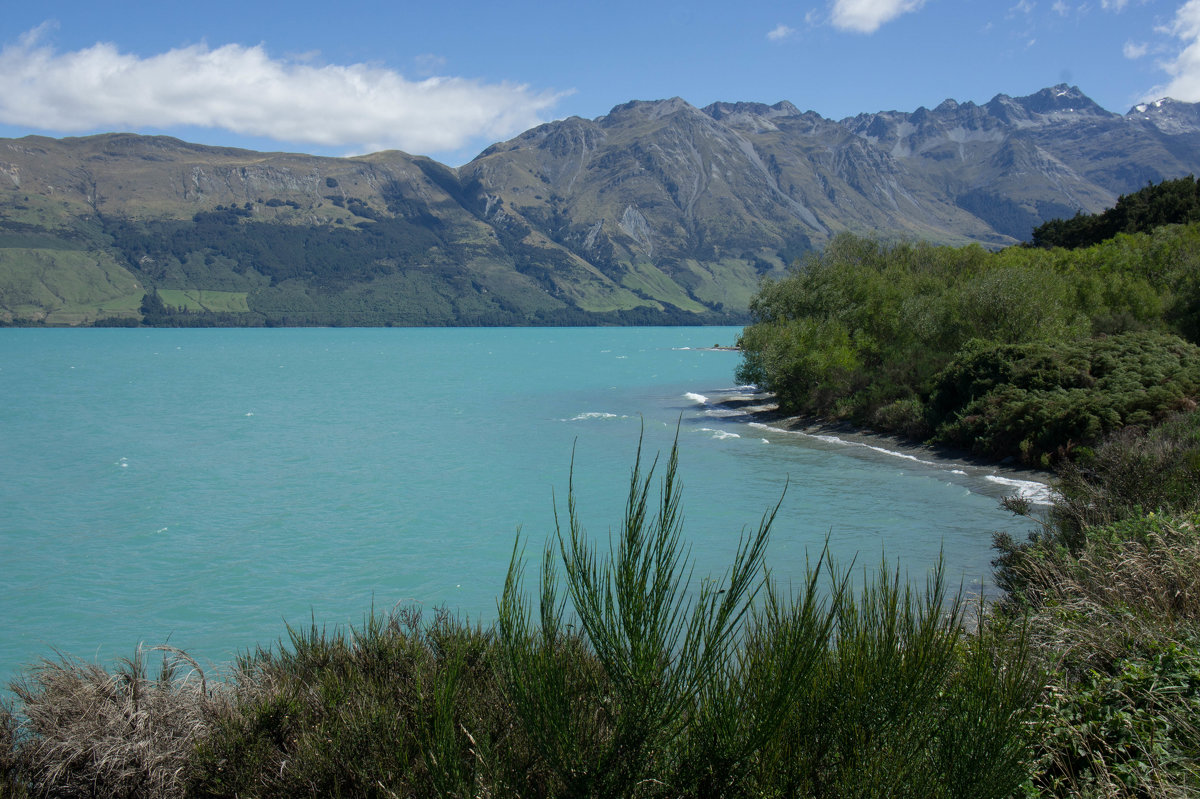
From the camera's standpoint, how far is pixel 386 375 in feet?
351

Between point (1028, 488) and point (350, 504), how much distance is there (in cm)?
2865

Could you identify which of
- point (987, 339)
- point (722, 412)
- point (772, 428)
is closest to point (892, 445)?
point (987, 339)

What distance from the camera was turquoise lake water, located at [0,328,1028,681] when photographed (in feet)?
72.4

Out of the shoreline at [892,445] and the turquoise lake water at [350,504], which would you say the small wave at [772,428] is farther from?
the turquoise lake water at [350,504]

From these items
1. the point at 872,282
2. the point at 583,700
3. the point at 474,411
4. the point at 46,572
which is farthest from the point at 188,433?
the point at 583,700

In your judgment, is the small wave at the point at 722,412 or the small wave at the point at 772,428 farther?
the small wave at the point at 722,412

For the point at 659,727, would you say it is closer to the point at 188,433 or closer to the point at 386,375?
the point at 188,433

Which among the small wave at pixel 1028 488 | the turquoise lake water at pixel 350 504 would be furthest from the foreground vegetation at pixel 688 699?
the small wave at pixel 1028 488

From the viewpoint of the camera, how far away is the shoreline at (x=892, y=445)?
108 ft

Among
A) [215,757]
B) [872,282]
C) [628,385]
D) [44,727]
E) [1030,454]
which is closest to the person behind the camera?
[215,757]

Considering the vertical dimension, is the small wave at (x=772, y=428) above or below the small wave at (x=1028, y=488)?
below

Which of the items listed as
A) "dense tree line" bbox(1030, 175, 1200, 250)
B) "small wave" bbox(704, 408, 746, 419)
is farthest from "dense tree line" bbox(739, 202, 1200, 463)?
"dense tree line" bbox(1030, 175, 1200, 250)

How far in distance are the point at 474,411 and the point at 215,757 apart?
5969 cm

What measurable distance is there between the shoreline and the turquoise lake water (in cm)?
58
